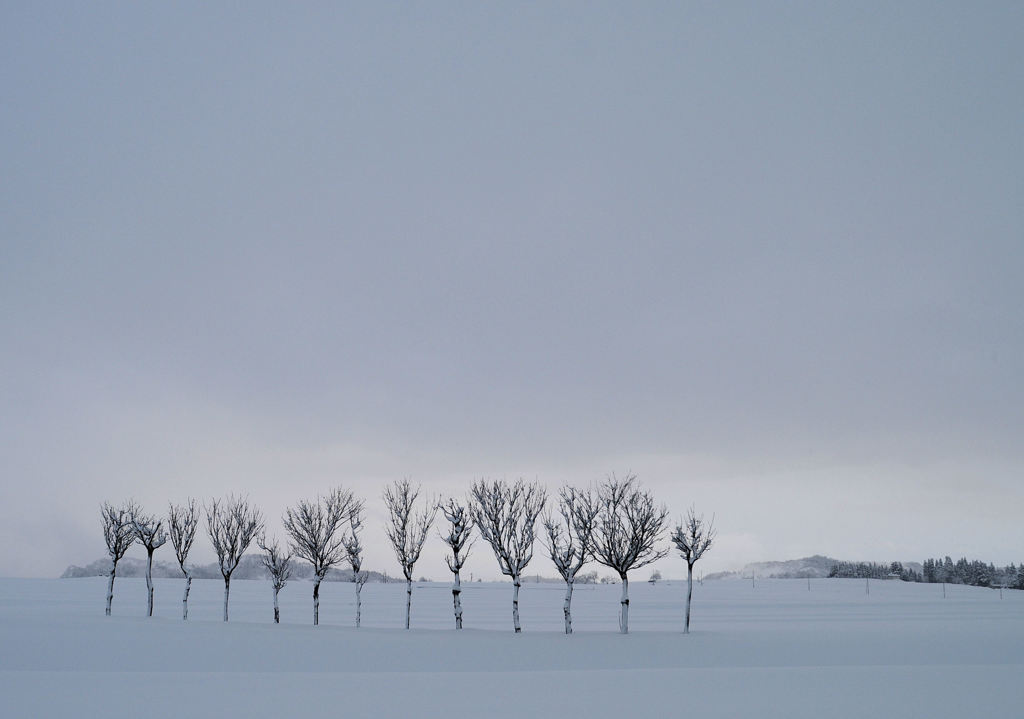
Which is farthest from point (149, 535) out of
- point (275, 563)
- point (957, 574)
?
point (957, 574)

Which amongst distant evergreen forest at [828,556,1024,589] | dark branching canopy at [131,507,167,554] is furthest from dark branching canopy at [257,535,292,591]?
distant evergreen forest at [828,556,1024,589]

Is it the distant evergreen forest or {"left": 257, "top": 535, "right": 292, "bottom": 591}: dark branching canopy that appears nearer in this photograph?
{"left": 257, "top": 535, "right": 292, "bottom": 591}: dark branching canopy

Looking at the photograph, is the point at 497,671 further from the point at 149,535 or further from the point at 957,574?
the point at 957,574

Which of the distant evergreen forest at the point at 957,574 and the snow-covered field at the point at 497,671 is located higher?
the snow-covered field at the point at 497,671

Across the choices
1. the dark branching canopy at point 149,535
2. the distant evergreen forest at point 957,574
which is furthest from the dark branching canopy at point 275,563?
the distant evergreen forest at point 957,574

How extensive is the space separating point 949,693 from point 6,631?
102ft

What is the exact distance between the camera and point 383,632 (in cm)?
3247

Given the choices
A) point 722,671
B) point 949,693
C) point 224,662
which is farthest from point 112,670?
point 949,693

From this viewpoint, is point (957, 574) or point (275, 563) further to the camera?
point (957, 574)

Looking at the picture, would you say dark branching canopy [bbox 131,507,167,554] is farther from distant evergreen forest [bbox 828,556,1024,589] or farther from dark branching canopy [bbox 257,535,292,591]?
distant evergreen forest [bbox 828,556,1024,589]

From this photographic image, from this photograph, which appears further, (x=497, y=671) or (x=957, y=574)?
(x=957, y=574)

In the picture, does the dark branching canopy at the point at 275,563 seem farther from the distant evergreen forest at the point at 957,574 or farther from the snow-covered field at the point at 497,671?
the distant evergreen forest at the point at 957,574

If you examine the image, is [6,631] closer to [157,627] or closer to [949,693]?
[157,627]

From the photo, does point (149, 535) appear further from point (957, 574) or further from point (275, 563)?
point (957, 574)
